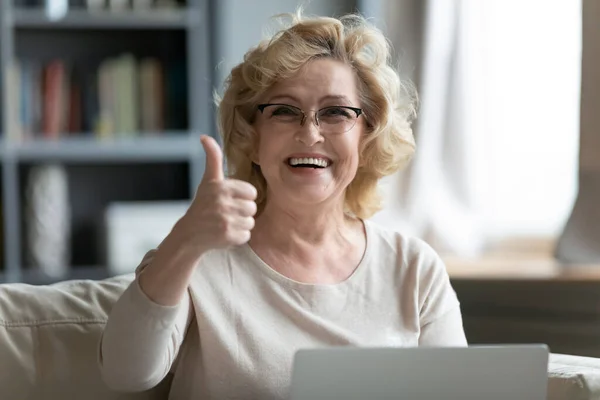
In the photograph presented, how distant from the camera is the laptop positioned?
1306 mm

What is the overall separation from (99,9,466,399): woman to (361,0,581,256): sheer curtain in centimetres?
166

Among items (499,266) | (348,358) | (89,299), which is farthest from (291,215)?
(499,266)

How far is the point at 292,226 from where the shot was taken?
1818 millimetres

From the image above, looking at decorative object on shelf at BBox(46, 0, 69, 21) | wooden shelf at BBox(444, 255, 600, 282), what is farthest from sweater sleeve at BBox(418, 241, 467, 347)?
decorative object on shelf at BBox(46, 0, 69, 21)

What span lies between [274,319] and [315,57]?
0.49 metres

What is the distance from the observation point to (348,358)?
1.30m

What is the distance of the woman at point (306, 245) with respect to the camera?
1660 mm

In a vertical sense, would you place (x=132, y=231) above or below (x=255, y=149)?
below

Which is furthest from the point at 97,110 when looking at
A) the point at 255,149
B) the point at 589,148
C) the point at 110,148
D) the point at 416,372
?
the point at 416,372

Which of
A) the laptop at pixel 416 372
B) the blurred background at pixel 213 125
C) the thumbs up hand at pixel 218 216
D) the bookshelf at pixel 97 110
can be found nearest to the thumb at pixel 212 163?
the thumbs up hand at pixel 218 216

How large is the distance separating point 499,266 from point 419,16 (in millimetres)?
1064

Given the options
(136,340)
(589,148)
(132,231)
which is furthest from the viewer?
(132,231)

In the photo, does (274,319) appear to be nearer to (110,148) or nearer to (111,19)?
(110,148)

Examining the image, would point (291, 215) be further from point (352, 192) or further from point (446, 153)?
point (446, 153)
